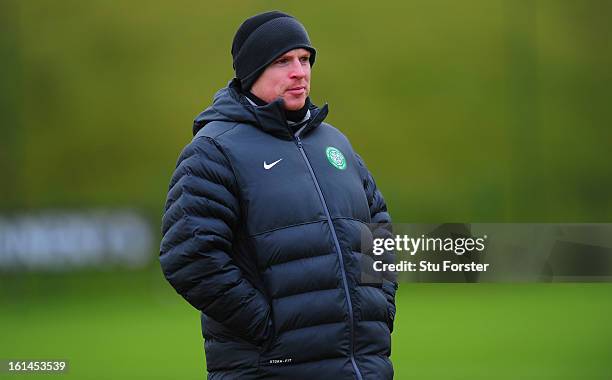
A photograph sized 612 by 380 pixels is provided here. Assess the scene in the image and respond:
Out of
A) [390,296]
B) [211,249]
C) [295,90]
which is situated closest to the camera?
[211,249]

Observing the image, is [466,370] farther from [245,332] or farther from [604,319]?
[245,332]

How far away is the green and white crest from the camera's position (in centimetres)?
200

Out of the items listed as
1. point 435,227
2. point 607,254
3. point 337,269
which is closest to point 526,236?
point 607,254

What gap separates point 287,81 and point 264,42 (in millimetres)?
97

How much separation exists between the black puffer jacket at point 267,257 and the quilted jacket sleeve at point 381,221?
16 cm

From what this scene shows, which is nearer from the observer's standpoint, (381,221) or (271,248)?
(271,248)

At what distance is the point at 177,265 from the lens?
6.15ft

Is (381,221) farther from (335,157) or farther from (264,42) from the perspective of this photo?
(264,42)

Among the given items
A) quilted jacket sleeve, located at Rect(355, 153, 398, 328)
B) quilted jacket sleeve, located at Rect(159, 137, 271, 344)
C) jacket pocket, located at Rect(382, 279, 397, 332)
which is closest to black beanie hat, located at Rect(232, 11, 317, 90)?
quilted jacket sleeve, located at Rect(159, 137, 271, 344)

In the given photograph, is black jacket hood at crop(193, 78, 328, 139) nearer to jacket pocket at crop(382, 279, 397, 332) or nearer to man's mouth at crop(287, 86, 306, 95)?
man's mouth at crop(287, 86, 306, 95)

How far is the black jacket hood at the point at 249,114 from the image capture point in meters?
1.93

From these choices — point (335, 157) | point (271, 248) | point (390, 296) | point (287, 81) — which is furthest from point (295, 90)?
point (390, 296)

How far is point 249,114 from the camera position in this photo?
194 cm

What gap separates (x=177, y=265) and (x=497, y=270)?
191 centimetres
